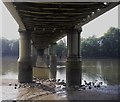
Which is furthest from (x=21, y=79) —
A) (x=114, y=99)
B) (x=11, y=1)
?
(x=11, y=1)

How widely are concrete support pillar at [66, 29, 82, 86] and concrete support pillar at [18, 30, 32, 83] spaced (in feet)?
11.7

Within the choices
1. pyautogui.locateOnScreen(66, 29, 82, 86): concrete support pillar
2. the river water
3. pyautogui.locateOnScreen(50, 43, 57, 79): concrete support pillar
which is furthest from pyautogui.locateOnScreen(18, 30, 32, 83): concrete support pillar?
pyautogui.locateOnScreen(50, 43, 57, 79): concrete support pillar

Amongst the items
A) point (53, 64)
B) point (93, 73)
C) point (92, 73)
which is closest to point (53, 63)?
point (53, 64)

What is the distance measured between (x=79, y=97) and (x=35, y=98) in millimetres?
2718

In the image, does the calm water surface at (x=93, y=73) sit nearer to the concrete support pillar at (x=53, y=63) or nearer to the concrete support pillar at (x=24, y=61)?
the concrete support pillar at (x=53, y=63)

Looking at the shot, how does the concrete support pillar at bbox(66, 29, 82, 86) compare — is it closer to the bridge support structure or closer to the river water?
the river water

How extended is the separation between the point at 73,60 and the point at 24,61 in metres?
4.51

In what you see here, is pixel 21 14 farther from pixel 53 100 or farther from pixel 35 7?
pixel 53 100

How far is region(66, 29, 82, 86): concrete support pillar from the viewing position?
94.8ft

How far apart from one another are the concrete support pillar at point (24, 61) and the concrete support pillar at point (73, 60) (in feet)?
11.7

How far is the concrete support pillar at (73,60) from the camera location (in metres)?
28.9

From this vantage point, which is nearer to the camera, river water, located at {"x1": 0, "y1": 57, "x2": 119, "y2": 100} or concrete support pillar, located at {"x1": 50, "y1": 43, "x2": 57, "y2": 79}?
river water, located at {"x1": 0, "y1": 57, "x2": 119, "y2": 100}

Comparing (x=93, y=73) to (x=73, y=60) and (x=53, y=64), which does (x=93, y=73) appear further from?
(x=73, y=60)

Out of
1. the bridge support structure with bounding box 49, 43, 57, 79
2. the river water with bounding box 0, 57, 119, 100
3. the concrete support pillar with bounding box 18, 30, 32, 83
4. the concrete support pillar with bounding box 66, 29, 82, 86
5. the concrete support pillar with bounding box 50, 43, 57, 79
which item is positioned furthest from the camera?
the concrete support pillar with bounding box 50, 43, 57, 79
